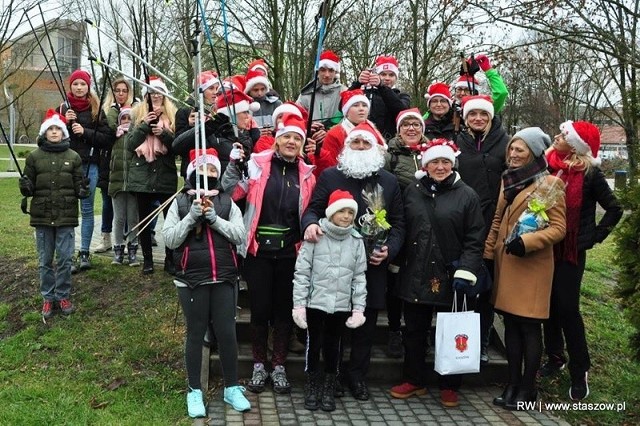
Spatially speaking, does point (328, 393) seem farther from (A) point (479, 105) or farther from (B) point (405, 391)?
(A) point (479, 105)

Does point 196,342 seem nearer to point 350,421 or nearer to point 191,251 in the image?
point 191,251

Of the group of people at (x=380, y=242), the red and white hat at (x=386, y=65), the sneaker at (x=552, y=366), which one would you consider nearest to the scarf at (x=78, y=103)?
the group of people at (x=380, y=242)

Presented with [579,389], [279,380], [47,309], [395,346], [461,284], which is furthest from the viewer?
[47,309]

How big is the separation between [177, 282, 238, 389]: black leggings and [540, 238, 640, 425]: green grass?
262 centimetres

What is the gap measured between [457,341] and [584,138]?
1854 millimetres

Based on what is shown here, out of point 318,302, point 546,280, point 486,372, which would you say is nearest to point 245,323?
point 318,302

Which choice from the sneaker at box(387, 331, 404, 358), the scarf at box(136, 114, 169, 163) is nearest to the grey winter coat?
the sneaker at box(387, 331, 404, 358)

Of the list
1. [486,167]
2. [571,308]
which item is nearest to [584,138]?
[486,167]

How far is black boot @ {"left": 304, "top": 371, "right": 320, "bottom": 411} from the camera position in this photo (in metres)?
4.87

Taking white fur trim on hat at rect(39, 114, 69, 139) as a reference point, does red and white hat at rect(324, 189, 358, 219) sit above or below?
below

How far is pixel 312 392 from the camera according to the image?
16.2ft

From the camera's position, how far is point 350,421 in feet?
15.4

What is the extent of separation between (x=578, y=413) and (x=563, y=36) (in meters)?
8.23

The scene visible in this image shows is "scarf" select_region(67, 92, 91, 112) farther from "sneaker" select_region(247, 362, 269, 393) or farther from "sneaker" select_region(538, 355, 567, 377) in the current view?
"sneaker" select_region(538, 355, 567, 377)
